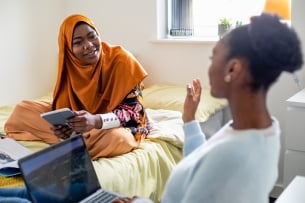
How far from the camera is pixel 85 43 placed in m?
2.10

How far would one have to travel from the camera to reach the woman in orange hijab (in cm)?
198

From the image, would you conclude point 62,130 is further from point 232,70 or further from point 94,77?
point 232,70

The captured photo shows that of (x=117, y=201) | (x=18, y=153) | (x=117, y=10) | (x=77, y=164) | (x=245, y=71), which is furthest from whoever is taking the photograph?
(x=117, y=10)

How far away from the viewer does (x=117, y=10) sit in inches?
128

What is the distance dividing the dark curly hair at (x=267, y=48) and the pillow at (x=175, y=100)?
5.18ft

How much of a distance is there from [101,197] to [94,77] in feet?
3.08

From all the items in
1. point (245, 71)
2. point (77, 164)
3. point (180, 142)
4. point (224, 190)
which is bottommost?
point (180, 142)

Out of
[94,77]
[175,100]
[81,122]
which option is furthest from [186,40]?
[81,122]

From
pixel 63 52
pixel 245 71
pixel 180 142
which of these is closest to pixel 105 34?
pixel 63 52

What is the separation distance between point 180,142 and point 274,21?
1.35 m

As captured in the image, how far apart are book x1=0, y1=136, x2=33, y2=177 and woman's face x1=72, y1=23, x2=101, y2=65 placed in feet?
1.74

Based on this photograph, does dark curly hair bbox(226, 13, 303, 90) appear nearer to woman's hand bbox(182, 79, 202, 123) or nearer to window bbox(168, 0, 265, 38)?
woman's hand bbox(182, 79, 202, 123)

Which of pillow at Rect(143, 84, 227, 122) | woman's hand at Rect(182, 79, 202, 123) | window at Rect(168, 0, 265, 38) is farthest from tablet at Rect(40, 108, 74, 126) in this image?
window at Rect(168, 0, 265, 38)

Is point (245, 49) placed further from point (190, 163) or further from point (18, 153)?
point (18, 153)
